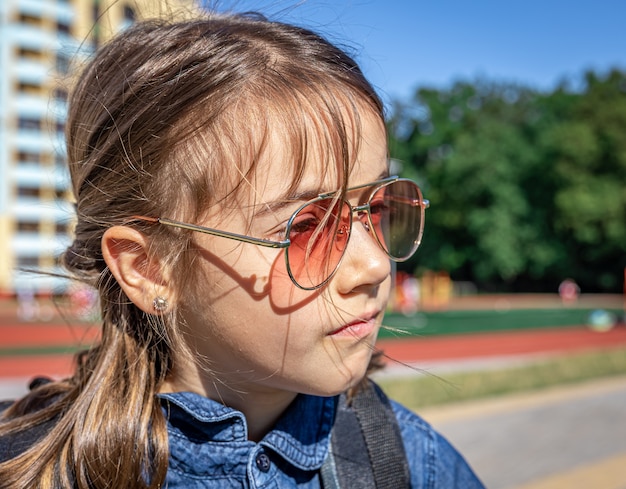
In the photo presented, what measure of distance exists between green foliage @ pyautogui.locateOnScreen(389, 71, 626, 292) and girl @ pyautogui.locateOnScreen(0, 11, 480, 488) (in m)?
32.4

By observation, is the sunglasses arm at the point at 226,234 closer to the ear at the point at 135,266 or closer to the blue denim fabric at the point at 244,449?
the ear at the point at 135,266

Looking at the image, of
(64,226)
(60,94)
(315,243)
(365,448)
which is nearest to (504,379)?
(64,226)

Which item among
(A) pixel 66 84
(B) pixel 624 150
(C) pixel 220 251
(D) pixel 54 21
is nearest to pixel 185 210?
(C) pixel 220 251

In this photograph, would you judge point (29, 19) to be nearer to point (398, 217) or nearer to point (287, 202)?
point (398, 217)

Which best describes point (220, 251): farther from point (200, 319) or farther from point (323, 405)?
point (323, 405)

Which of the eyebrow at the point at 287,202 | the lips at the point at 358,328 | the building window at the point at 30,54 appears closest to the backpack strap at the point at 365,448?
the lips at the point at 358,328

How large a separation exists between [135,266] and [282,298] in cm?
35

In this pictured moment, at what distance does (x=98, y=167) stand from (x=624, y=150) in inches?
1431

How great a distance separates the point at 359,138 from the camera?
1.28 m

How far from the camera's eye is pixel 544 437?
609 cm

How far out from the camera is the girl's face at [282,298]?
1.22m

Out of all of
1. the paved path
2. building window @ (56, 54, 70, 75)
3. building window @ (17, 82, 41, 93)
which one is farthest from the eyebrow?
building window @ (17, 82, 41, 93)

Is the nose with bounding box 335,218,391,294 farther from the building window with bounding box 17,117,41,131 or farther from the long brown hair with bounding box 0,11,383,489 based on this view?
the building window with bounding box 17,117,41,131

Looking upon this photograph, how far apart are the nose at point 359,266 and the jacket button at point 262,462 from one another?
0.36m
